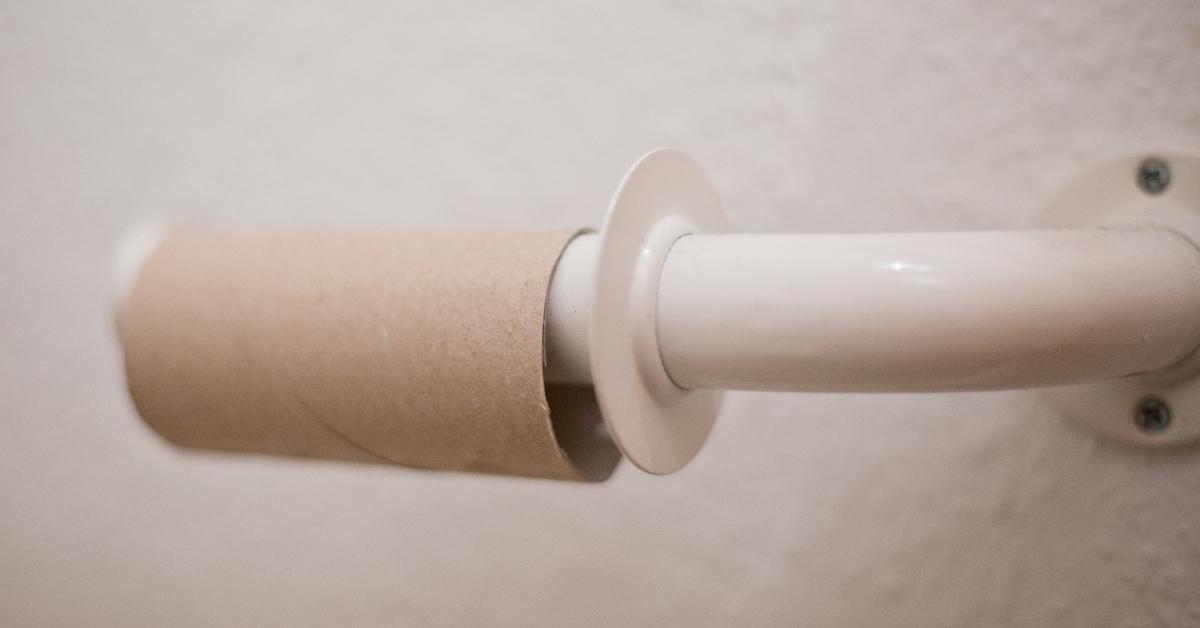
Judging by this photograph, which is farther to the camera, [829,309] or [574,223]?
[574,223]

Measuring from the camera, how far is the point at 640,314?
206mm

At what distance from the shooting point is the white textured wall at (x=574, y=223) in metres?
0.28

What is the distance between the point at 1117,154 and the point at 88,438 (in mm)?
463

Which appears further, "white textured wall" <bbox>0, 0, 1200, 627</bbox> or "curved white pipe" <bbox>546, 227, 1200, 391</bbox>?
"white textured wall" <bbox>0, 0, 1200, 627</bbox>

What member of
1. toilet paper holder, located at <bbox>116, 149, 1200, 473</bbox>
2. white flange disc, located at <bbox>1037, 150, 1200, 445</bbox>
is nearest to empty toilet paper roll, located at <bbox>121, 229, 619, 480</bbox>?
toilet paper holder, located at <bbox>116, 149, 1200, 473</bbox>

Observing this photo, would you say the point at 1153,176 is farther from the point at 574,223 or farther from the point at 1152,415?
the point at 574,223

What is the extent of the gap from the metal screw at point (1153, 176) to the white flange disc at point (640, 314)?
0.14 metres

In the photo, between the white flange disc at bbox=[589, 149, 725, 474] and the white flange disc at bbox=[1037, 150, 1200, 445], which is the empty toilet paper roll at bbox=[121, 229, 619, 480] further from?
the white flange disc at bbox=[1037, 150, 1200, 445]

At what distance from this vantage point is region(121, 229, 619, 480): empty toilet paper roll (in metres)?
0.22

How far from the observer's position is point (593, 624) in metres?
0.35

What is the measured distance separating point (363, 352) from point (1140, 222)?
22 cm

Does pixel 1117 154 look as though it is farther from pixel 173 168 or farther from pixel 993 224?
pixel 173 168

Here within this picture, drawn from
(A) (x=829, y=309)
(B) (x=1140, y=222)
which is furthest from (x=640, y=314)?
(B) (x=1140, y=222)

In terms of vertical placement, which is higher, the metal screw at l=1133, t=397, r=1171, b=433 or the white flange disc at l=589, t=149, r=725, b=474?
the white flange disc at l=589, t=149, r=725, b=474
